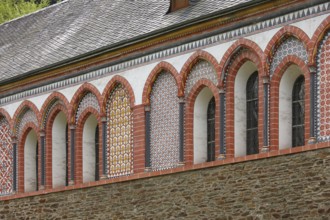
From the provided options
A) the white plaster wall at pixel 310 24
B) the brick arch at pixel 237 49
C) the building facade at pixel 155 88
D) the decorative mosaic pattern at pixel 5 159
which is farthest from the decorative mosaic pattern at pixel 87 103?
the white plaster wall at pixel 310 24

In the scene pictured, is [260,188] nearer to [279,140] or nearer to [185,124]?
[279,140]

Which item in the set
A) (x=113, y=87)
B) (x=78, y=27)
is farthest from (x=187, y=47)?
(x=78, y=27)

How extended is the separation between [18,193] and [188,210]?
8841 mm

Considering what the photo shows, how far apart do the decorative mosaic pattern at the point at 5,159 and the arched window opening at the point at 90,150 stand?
11.8ft

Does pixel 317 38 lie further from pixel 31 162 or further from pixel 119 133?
pixel 31 162

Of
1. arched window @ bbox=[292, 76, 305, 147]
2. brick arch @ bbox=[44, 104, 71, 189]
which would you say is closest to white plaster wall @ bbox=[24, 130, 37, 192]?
brick arch @ bbox=[44, 104, 71, 189]

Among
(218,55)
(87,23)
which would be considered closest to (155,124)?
(218,55)

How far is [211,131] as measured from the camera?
36.8 metres

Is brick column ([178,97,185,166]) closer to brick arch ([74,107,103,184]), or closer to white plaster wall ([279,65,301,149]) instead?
white plaster wall ([279,65,301,149])

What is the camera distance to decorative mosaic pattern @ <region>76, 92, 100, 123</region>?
40.7 metres

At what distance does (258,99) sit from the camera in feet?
114

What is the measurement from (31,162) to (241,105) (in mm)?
10051

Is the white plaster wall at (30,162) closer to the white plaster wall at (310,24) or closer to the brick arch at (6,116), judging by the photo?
the brick arch at (6,116)

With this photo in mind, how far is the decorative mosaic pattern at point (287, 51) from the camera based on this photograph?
33.4m
